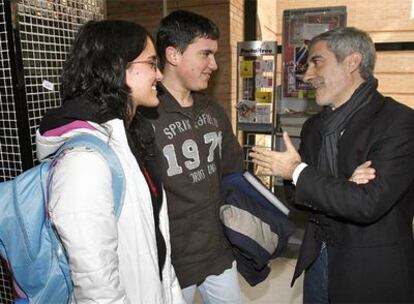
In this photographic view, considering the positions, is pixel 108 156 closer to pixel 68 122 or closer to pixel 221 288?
pixel 68 122

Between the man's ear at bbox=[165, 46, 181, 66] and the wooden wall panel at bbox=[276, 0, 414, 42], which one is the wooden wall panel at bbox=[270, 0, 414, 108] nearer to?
the wooden wall panel at bbox=[276, 0, 414, 42]

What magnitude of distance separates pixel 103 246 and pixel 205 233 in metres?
Result: 0.80

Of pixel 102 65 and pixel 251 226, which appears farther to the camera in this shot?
pixel 251 226

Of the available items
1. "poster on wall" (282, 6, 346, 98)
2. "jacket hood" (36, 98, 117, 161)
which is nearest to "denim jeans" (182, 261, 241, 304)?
"jacket hood" (36, 98, 117, 161)

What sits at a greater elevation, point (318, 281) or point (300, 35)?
point (300, 35)

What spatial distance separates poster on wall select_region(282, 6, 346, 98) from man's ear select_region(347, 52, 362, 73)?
4.66 feet

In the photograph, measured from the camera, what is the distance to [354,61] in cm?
156

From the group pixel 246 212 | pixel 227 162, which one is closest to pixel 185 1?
pixel 227 162

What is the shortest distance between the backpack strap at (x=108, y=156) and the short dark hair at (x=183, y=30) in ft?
2.90

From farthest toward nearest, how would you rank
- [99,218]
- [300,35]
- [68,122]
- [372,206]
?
[300,35]
[372,206]
[68,122]
[99,218]

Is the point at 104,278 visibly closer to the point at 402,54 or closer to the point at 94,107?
the point at 94,107

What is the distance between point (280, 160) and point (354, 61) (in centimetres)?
56

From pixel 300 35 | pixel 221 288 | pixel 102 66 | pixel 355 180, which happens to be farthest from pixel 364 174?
pixel 300 35

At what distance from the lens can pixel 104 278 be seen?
864 mm
